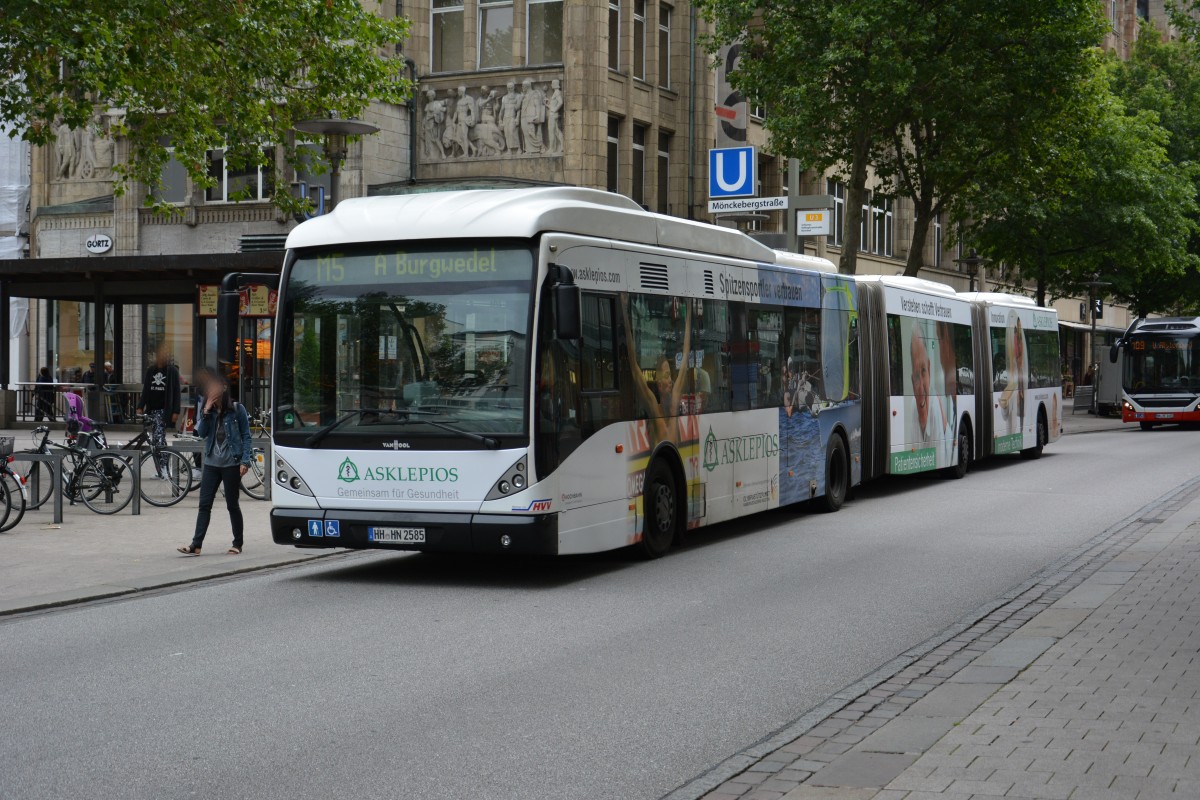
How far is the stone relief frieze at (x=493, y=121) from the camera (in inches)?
1470

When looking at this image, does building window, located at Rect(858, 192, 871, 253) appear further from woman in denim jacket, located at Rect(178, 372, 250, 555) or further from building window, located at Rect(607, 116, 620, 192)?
woman in denim jacket, located at Rect(178, 372, 250, 555)

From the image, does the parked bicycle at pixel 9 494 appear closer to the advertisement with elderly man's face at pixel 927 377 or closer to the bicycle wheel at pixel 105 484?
the bicycle wheel at pixel 105 484

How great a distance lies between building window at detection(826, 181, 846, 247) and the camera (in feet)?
163

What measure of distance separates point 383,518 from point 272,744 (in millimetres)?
5015

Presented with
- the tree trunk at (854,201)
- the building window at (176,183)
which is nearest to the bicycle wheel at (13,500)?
the tree trunk at (854,201)

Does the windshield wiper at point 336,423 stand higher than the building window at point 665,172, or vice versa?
the building window at point 665,172

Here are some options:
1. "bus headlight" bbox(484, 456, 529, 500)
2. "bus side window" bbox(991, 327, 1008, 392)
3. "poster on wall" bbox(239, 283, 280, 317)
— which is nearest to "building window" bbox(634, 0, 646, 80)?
"poster on wall" bbox(239, 283, 280, 317)

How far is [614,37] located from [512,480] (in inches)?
1130

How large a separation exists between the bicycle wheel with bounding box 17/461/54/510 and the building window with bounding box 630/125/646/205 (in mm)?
23331

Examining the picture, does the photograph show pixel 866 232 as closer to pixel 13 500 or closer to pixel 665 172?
pixel 665 172

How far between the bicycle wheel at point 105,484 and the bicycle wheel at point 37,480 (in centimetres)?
40

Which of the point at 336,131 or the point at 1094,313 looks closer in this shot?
the point at 336,131

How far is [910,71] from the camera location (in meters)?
31.6

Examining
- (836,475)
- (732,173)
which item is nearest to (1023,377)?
(732,173)
